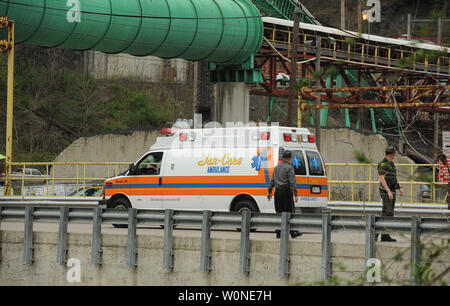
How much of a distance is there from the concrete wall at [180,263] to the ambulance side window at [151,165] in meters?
3.81

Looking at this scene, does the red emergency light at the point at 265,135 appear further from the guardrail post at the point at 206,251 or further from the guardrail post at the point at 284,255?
the guardrail post at the point at 284,255

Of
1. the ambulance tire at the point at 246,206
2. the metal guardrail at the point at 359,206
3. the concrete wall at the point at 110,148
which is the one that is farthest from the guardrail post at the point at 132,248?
the concrete wall at the point at 110,148

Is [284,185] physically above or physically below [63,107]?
below

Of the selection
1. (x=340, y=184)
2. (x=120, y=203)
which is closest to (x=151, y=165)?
(x=120, y=203)

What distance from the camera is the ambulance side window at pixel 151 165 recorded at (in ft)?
62.1

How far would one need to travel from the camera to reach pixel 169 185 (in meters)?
18.6

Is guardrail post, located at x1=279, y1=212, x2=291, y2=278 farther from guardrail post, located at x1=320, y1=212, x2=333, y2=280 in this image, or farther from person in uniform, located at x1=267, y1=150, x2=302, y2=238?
person in uniform, located at x1=267, y1=150, x2=302, y2=238

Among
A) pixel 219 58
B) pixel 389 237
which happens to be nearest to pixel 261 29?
pixel 219 58

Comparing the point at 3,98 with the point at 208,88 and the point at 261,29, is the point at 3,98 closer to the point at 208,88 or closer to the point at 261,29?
the point at 208,88

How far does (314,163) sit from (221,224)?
174 inches

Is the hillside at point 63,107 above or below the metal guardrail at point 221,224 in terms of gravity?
above

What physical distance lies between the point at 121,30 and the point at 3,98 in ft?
80.5

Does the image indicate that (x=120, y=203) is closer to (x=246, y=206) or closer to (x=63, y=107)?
(x=246, y=206)

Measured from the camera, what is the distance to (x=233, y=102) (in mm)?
36125
